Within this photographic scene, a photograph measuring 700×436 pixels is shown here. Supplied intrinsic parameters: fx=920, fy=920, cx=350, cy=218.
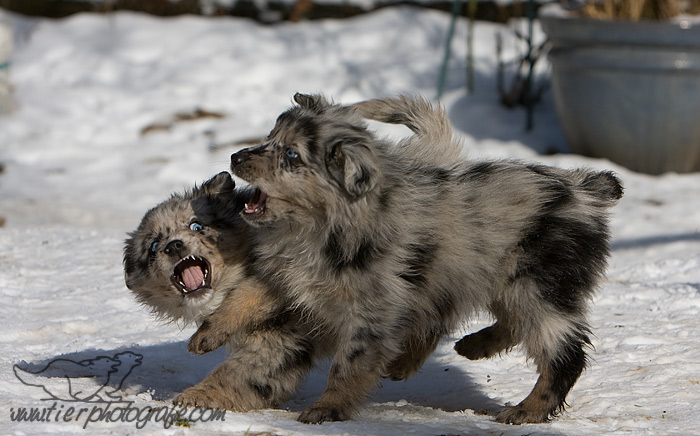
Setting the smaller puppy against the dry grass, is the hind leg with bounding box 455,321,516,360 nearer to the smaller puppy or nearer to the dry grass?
the smaller puppy

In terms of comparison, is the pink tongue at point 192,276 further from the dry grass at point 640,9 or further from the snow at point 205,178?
the dry grass at point 640,9

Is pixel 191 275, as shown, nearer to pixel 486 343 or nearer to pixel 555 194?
pixel 486 343

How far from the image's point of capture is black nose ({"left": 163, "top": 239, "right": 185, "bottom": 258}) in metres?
3.87

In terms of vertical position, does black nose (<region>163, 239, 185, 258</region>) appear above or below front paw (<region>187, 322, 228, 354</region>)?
above

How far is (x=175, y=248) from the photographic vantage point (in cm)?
387

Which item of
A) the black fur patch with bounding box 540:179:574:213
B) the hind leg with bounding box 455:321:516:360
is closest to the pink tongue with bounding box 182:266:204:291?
the hind leg with bounding box 455:321:516:360

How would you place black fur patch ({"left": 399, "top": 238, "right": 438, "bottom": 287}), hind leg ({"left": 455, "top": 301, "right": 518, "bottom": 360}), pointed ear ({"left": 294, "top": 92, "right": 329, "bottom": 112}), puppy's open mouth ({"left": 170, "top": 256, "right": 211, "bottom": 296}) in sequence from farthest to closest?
hind leg ({"left": 455, "top": 301, "right": 518, "bottom": 360}) → puppy's open mouth ({"left": 170, "top": 256, "right": 211, "bottom": 296}) → pointed ear ({"left": 294, "top": 92, "right": 329, "bottom": 112}) → black fur patch ({"left": 399, "top": 238, "right": 438, "bottom": 287})

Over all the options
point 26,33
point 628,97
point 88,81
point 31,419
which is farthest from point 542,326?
point 26,33

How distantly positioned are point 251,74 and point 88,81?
1832mm

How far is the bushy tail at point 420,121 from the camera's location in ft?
13.4

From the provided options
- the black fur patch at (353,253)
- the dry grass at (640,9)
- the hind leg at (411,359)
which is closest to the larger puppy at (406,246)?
the black fur patch at (353,253)

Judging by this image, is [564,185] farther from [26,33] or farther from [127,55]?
[26,33]

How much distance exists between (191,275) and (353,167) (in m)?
0.97

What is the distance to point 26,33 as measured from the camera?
10.7 meters
